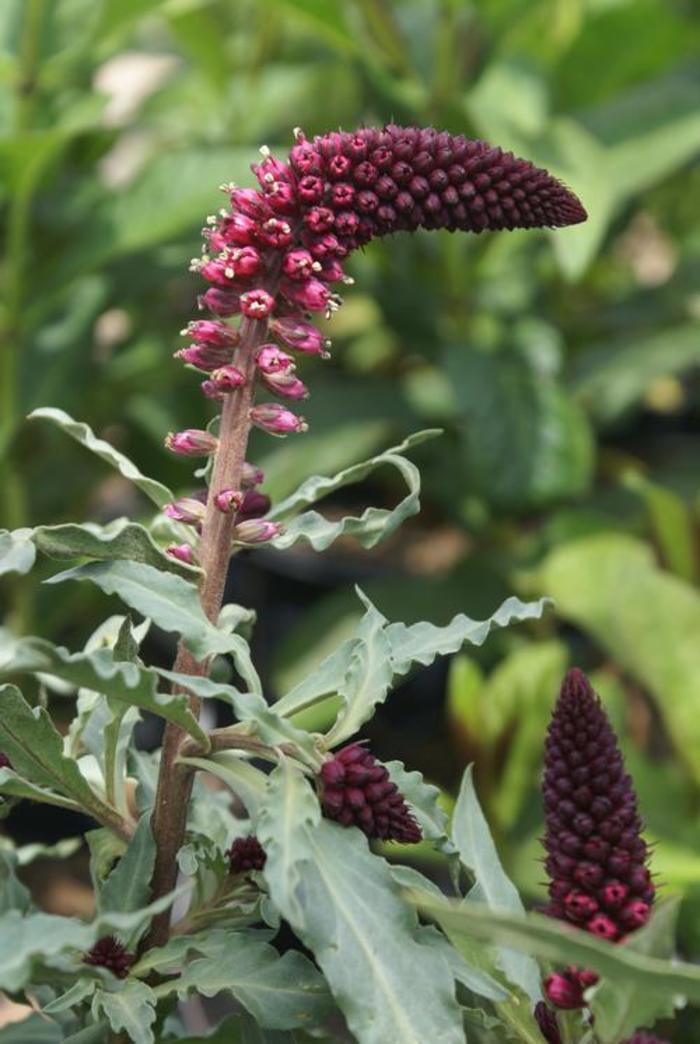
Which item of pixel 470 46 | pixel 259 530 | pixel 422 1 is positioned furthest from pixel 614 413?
pixel 259 530

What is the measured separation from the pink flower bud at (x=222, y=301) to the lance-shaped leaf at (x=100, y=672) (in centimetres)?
20

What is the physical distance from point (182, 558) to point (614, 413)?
1669 mm

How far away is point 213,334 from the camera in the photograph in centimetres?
85

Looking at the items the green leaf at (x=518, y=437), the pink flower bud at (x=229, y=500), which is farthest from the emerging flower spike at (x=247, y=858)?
the green leaf at (x=518, y=437)

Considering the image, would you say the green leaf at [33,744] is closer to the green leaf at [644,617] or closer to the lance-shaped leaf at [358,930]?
the lance-shaped leaf at [358,930]

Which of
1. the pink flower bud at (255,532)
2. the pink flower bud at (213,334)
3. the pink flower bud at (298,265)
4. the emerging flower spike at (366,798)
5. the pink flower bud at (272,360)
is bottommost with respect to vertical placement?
the emerging flower spike at (366,798)

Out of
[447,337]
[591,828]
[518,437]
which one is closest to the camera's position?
[591,828]

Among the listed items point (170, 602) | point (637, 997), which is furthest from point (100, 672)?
point (637, 997)

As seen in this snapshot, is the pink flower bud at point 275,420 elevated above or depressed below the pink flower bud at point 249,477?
above

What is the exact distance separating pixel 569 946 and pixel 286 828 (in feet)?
0.52

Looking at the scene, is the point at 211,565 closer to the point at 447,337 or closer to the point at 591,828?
the point at 591,828

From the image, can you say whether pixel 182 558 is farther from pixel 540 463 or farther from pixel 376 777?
pixel 540 463

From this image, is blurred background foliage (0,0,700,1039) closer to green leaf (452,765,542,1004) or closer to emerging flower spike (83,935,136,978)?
green leaf (452,765,542,1004)

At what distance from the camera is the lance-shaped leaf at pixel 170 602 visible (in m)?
0.79
